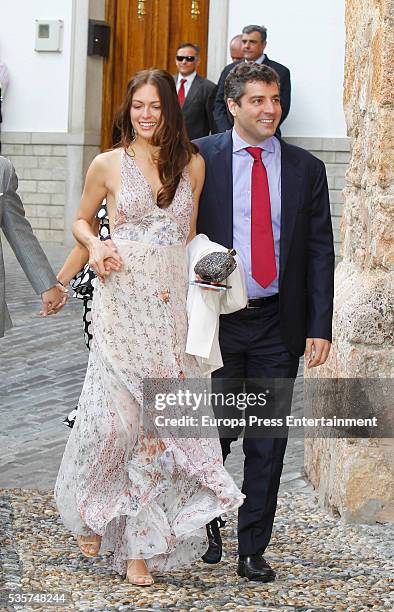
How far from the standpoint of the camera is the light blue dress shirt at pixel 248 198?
5328mm

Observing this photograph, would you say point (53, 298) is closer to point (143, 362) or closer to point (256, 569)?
point (143, 362)

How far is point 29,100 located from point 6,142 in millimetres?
559

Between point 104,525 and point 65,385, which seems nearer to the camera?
point 104,525

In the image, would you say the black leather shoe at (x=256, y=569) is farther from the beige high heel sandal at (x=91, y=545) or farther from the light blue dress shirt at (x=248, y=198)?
the light blue dress shirt at (x=248, y=198)

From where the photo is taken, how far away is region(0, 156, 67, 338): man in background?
5.42m

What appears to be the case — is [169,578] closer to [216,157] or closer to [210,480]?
[210,480]

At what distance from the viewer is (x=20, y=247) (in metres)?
5.54

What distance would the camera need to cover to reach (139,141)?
5359mm

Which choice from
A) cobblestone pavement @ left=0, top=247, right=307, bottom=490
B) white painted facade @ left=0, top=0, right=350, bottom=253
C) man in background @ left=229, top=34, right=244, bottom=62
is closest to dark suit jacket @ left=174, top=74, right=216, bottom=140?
man in background @ left=229, top=34, right=244, bottom=62

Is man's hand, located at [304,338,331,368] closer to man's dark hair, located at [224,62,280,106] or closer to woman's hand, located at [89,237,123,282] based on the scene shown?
woman's hand, located at [89,237,123,282]

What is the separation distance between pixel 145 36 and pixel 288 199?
11.6m

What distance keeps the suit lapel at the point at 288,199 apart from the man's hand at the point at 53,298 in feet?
3.09

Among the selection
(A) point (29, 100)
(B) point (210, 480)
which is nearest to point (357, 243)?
(B) point (210, 480)

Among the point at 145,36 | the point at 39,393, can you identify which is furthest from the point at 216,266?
the point at 145,36
